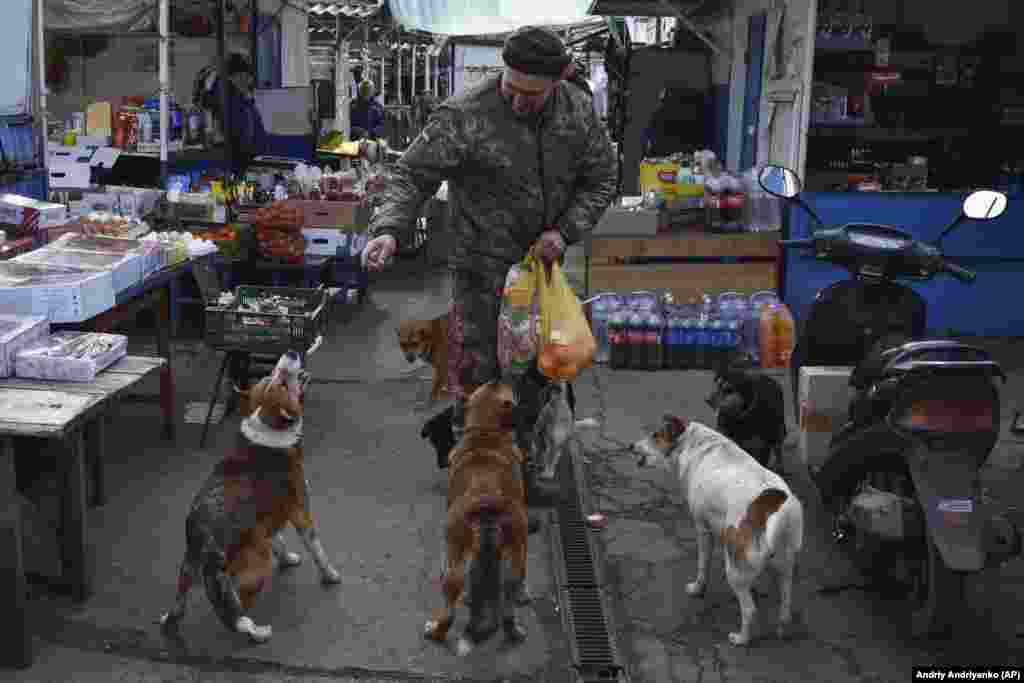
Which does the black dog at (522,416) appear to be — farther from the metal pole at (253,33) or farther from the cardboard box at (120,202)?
the metal pole at (253,33)

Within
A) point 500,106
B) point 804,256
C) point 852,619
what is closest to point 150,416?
point 500,106

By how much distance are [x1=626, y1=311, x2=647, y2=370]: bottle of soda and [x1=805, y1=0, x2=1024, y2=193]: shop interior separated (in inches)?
107

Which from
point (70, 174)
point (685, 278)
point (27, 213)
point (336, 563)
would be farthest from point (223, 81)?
point (336, 563)

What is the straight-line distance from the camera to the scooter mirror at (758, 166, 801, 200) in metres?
5.86

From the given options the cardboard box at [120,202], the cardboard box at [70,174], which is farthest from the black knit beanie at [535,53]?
the cardboard box at [70,174]

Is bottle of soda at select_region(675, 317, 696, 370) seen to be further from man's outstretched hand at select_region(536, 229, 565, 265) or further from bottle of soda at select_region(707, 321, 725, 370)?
man's outstretched hand at select_region(536, 229, 565, 265)

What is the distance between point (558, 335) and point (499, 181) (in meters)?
0.75

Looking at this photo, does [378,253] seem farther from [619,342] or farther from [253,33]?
[253,33]

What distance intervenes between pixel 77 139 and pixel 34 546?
22.2ft

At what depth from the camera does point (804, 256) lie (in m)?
9.05

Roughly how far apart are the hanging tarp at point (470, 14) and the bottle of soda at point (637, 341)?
6.72 m

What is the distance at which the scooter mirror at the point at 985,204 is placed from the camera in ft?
18.2

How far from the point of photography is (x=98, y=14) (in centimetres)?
1002

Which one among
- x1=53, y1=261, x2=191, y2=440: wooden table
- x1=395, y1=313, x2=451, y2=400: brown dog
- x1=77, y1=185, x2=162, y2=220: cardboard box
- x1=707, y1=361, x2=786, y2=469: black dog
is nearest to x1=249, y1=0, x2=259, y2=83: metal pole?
x1=77, y1=185, x2=162, y2=220: cardboard box
